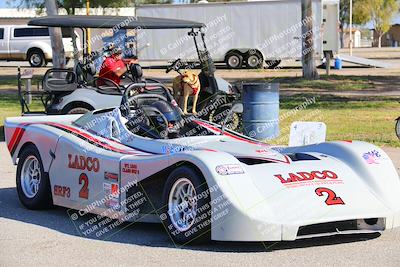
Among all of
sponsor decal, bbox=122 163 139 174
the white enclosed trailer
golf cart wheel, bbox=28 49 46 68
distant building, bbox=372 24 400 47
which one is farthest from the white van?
distant building, bbox=372 24 400 47

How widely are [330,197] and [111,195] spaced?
2061mm

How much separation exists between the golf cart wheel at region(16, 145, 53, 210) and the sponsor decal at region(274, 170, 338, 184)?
9.44ft

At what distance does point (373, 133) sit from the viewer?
1520 centimetres

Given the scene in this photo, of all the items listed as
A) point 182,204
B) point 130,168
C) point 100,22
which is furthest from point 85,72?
point 182,204

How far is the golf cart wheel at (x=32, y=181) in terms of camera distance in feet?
28.3

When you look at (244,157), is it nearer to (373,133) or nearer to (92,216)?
(92,216)

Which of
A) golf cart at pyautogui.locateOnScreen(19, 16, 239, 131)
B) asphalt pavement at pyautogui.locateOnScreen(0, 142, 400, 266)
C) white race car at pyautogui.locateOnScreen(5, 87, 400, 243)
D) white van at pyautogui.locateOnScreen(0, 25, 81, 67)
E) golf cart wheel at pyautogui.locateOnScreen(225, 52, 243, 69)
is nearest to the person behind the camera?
asphalt pavement at pyautogui.locateOnScreen(0, 142, 400, 266)

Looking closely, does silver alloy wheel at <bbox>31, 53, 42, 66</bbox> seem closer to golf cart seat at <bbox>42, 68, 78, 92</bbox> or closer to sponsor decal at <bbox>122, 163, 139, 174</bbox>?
golf cart seat at <bbox>42, 68, 78, 92</bbox>

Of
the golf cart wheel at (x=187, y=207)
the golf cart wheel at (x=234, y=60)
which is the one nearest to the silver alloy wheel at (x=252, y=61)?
the golf cart wheel at (x=234, y=60)

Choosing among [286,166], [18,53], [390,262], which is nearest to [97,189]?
[286,166]

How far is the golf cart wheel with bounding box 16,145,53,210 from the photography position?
8623mm

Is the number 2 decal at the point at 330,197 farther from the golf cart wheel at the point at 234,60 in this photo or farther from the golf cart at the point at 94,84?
the golf cart wheel at the point at 234,60

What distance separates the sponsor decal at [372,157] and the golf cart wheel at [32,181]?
10.9 feet

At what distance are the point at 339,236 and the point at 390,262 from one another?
3.16 feet
